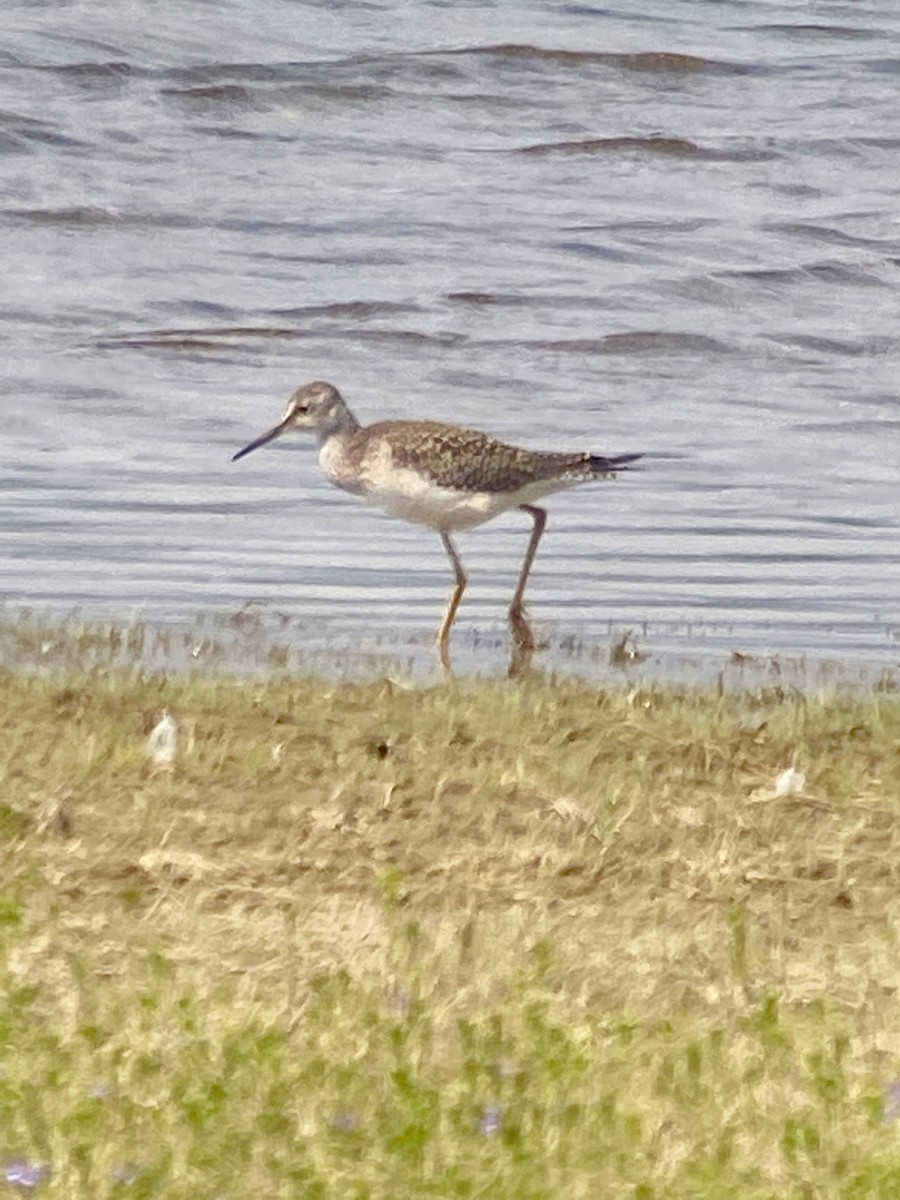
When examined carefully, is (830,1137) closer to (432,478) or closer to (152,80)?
(432,478)

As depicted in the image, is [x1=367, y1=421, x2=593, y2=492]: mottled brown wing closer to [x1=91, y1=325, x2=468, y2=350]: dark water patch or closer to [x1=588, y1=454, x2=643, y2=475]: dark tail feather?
[x1=588, y1=454, x2=643, y2=475]: dark tail feather

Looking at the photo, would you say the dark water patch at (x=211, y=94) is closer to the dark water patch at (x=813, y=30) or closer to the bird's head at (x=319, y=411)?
the dark water patch at (x=813, y=30)

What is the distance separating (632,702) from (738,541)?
404cm

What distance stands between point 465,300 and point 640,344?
61.7 inches

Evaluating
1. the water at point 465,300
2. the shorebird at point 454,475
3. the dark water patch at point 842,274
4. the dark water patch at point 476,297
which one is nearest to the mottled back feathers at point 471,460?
the shorebird at point 454,475

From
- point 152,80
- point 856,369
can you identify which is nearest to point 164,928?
point 856,369

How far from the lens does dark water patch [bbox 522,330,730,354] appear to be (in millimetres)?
18672

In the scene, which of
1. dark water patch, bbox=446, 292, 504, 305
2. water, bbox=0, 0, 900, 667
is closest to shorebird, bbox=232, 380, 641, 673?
water, bbox=0, 0, 900, 667

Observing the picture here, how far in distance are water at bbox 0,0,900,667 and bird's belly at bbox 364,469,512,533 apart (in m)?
0.39

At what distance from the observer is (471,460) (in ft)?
38.1

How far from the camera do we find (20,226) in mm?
21156

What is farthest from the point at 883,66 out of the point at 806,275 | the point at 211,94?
the point at 806,275

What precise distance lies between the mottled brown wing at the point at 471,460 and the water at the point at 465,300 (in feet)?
1.72

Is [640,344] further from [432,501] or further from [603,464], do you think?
[432,501]
